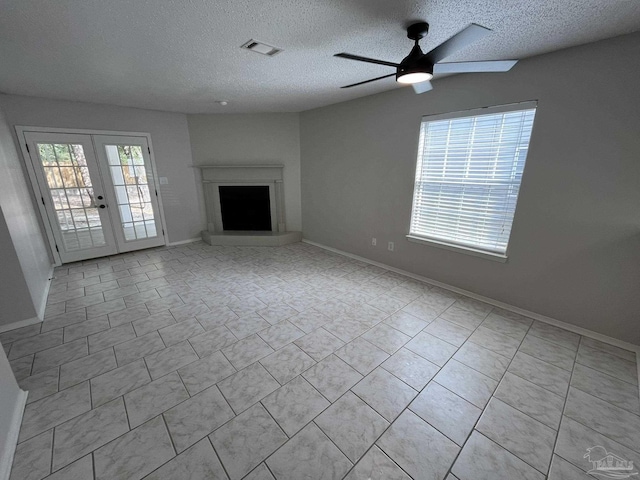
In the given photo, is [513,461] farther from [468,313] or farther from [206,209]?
[206,209]

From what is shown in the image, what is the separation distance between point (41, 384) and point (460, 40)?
346 centimetres

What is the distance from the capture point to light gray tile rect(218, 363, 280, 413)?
5.44 ft

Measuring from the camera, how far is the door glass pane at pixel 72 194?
12.0ft

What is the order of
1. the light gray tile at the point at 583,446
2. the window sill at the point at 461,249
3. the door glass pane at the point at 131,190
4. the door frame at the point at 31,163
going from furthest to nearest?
the door glass pane at the point at 131,190, the door frame at the point at 31,163, the window sill at the point at 461,249, the light gray tile at the point at 583,446

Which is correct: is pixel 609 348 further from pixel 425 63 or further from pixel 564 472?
pixel 425 63

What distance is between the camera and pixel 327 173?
14.6 ft

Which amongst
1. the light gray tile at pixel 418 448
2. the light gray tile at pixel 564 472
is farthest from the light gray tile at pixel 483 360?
the light gray tile at pixel 418 448

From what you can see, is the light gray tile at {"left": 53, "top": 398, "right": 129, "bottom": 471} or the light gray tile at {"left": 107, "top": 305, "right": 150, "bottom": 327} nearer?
the light gray tile at {"left": 53, "top": 398, "right": 129, "bottom": 471}

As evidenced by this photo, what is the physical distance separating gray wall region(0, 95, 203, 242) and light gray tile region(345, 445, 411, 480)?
4.84m

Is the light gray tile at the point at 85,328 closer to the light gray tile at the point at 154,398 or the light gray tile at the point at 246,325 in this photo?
the light gray tile at the point at 154,398

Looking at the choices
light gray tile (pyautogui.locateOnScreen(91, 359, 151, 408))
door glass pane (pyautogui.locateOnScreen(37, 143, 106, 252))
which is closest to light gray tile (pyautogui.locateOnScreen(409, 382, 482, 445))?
light gray tile (pyautogui.locateOnScreen(91, 359, 151, 408))

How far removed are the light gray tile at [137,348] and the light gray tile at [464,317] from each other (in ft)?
8.77

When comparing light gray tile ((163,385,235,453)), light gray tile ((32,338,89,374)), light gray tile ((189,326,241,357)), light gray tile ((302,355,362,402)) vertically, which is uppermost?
light gray tile ((32,338,89,374))

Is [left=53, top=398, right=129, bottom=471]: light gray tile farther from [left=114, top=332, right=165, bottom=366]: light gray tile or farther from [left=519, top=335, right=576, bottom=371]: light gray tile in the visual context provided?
[left=519, top=335, right=576, bottom=371]: light gray tile
